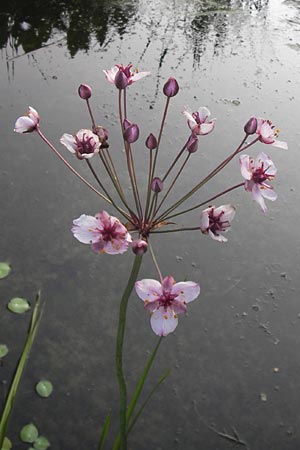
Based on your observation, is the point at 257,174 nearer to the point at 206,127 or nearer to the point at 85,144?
the point at 206,127

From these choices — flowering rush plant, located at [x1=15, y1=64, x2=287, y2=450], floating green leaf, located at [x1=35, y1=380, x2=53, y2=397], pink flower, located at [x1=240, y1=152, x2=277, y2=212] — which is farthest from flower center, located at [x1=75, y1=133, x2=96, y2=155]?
floating green leaf, located at [x1=35, y1=380, x2=53, y2=397]

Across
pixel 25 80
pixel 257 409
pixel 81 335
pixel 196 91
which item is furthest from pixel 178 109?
pixel 257 409

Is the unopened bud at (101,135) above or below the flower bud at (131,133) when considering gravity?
below

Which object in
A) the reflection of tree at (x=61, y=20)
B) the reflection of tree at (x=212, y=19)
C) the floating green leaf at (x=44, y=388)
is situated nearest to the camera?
the floating green leaf at (x=44, y=388)

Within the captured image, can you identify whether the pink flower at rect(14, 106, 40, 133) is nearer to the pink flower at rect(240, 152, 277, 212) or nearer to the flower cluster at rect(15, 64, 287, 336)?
the flower cluster at rect(15, 64, 287, 336)

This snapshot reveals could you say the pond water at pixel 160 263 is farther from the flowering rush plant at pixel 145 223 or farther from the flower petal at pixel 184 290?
the flower petal at pixel 184 290

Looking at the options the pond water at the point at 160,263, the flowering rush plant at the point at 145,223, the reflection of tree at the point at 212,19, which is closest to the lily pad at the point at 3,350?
the pond water at the point at 160,263
